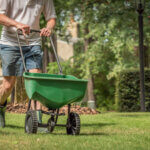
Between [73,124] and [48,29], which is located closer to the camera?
[73,124]

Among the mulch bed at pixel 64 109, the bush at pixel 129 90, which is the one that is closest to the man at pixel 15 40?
the mulch bed at pixel 64 109

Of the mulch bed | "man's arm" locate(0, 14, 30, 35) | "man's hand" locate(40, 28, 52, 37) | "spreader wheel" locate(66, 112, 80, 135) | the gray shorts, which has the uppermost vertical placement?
"man's arm" locate(0, 14, 30, 35)

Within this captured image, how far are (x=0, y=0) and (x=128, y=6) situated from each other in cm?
756

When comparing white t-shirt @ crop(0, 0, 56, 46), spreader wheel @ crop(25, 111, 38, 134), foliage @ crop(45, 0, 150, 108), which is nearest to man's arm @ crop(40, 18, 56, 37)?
white t-shirt @ crop(0, 0, 56, 46)

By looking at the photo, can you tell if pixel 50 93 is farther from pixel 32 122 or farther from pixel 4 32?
pixel 4 32

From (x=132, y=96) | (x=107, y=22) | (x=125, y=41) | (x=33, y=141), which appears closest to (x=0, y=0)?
(x=33, y=141)

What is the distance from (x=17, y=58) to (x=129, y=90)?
682cm

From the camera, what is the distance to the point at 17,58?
543cm

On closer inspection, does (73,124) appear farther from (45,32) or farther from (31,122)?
(45,32)

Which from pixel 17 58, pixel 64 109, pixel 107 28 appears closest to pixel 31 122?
pixel 17 58

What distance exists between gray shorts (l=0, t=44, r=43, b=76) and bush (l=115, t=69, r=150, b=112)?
667 cm

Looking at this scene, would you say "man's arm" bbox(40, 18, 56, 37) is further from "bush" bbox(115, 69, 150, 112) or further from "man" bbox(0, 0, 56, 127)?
"bush" bbox(115, 69, 150, 112)

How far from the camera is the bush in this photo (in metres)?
11.8

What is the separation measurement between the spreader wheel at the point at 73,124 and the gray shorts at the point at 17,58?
0.88 metres
